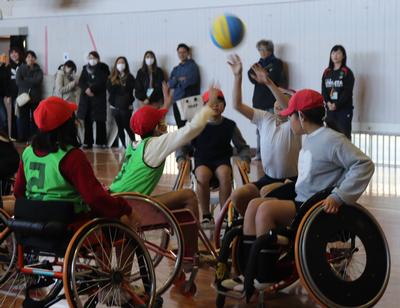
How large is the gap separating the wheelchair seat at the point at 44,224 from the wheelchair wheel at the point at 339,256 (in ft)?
3.26

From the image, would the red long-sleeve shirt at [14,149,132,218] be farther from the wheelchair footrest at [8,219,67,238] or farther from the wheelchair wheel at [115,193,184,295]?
the wheelchair wheel at [115,193,184,295]

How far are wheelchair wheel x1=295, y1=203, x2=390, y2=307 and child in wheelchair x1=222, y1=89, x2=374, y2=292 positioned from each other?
0.29 feet

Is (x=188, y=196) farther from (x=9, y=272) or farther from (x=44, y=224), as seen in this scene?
(x=44, y=224)

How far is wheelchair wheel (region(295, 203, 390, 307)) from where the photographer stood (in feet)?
11.4

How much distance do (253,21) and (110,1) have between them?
2.68 m

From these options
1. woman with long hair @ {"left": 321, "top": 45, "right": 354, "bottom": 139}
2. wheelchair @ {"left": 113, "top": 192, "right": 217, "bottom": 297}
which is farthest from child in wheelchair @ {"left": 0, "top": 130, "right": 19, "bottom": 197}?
woman with long hair @ {"left": 321, "top": 45, "right": 354, "bottom": 139}

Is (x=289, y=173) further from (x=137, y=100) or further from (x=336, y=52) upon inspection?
(x=137, y=100)

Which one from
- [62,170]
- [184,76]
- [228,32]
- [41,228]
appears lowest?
[41,228]

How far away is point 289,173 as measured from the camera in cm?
469

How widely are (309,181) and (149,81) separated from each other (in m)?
7.73

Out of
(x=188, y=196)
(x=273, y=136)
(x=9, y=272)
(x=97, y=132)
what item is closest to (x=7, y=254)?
(x=9, y=272)

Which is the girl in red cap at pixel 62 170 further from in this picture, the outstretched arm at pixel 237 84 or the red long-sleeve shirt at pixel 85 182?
the outstretched arm at pixel 237 84

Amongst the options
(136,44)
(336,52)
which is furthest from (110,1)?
(336,52)

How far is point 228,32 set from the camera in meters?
6.48
